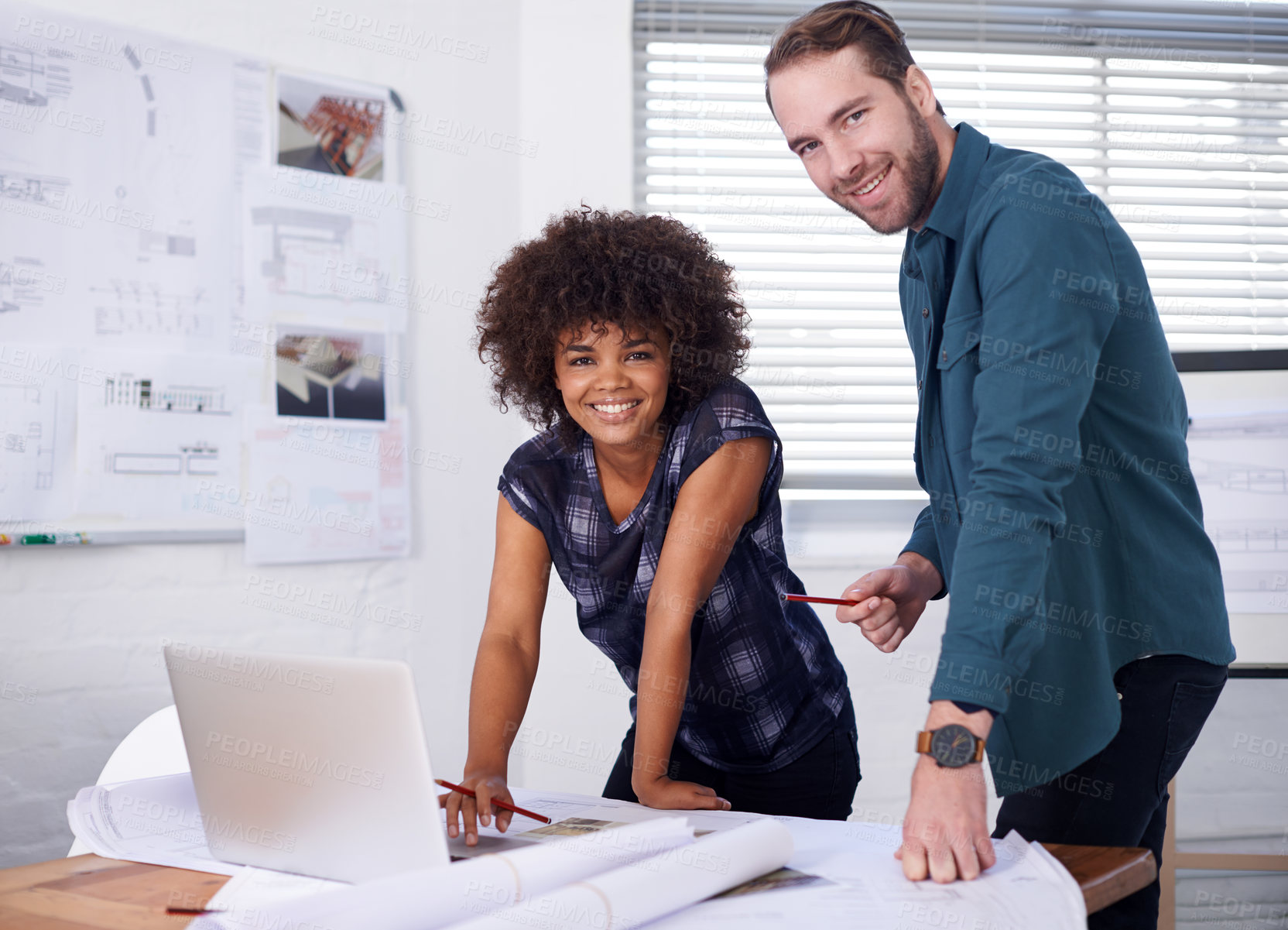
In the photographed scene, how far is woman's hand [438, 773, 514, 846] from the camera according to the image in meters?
0.97

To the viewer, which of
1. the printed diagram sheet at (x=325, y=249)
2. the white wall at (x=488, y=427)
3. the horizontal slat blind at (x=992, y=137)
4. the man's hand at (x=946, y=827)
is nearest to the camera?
the man's hand at (x=946, y=827)

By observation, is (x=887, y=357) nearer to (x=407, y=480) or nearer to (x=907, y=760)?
(x=907, y=760)

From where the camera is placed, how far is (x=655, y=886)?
705mm

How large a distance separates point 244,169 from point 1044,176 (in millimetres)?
1786

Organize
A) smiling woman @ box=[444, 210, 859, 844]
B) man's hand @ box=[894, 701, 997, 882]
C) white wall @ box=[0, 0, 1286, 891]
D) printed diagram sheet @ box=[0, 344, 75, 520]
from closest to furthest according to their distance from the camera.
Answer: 1. man's hand @ box=[894, 701, 997, 882]
2. smiling woman @ box=[444, 210, 859, 844]
3. printed diagram sheet @ box=[0, 344, 75, 520]
4. white wall @ box=[0, 0, 1286, 891]

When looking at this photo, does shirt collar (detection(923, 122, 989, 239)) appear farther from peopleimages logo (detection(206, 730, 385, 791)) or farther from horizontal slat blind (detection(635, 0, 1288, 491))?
horizontal slat blind (detection(635, 0, 1288, 491))

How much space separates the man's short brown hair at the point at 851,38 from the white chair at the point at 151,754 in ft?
3.97

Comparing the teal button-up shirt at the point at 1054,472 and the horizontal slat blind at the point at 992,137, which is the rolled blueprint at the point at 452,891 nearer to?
the teal button-up shirt at the point at 1054,472

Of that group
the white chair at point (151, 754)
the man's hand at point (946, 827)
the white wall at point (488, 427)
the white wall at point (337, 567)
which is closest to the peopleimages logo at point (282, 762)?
the man's hand at point (946, 827)

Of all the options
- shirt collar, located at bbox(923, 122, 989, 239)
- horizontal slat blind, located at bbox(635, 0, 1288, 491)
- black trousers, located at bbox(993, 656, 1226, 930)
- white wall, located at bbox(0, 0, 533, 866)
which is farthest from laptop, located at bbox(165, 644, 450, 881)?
horizontal slat blind, located at bbox(635, 0, 1288, 491)

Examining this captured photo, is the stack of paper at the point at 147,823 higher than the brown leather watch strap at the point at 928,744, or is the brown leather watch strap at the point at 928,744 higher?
the brown leather watch strap at the point at 928,744

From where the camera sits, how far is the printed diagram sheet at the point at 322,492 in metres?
2.17

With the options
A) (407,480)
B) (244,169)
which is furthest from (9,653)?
(244,169)

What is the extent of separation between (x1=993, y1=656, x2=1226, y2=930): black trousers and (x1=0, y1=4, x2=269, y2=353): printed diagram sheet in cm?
186
